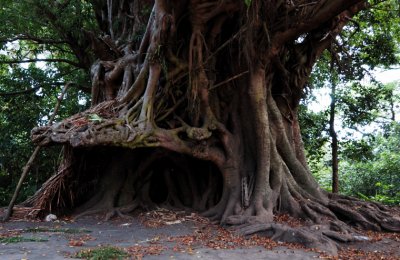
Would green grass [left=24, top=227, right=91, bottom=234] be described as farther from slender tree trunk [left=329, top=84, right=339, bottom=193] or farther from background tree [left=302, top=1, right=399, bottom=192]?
slender tree trunk [left=329, top=84, right=339, bottom=193]

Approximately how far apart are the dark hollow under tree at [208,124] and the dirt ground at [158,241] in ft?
1.48

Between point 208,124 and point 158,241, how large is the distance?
2.69 metres

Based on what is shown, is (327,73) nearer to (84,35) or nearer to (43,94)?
(84,35)

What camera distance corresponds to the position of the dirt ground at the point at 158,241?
15.4ft

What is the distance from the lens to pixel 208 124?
7.49 metres

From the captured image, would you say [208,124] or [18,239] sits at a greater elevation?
[208,124]

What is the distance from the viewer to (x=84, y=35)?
32.6 feet


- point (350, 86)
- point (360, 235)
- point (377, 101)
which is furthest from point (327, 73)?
point (360, 235)

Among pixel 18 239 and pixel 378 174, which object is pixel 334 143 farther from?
pixel 18 239

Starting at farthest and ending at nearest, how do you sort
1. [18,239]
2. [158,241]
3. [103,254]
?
1. [158,241]
2. [18,239]
3. [103,254]

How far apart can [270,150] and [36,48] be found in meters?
8.35

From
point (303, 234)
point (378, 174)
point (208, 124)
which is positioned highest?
point (378, 174)

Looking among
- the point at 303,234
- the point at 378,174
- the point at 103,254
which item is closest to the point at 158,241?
the point at 103,254

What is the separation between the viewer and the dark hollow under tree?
6.91m
